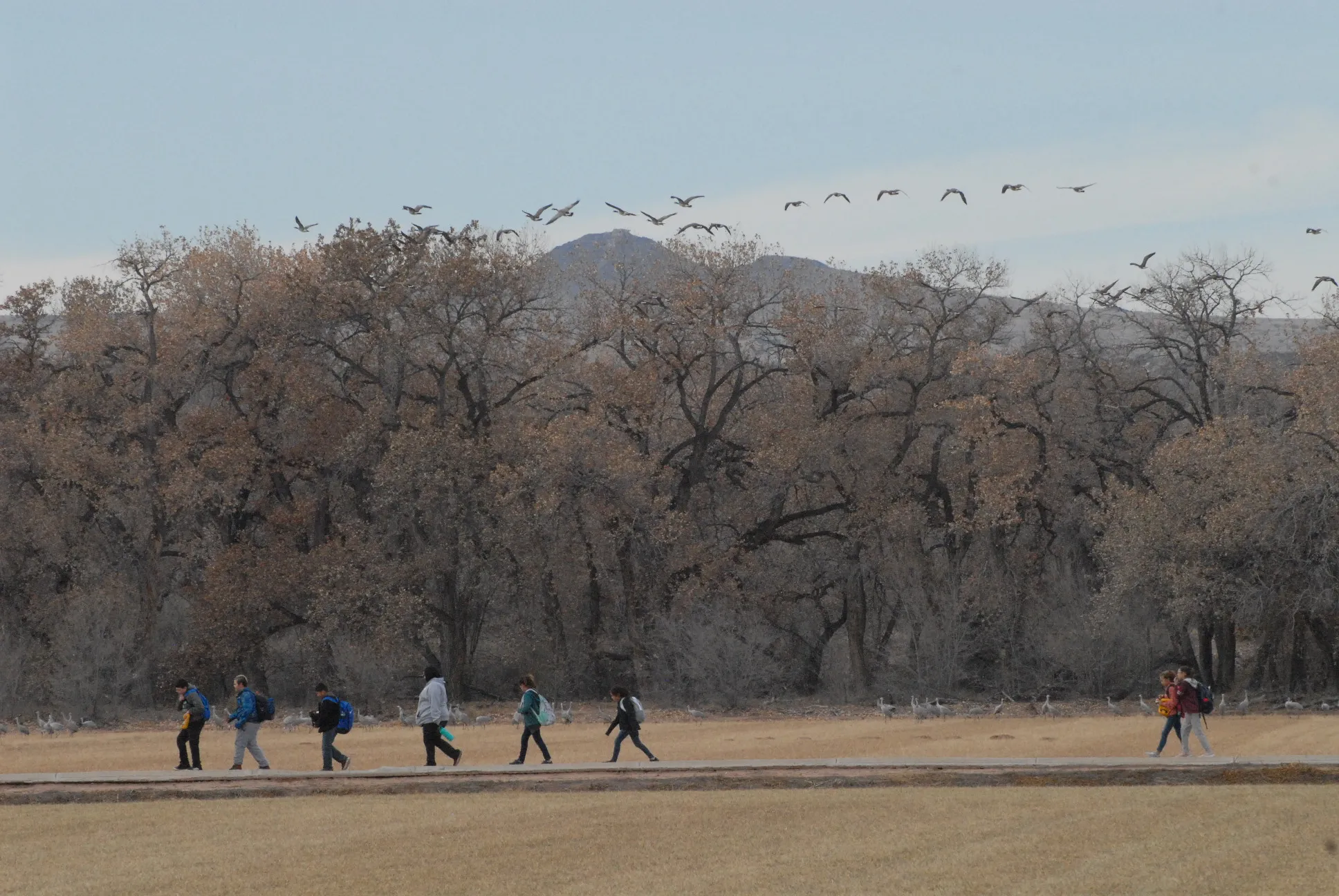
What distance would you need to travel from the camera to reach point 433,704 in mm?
25672

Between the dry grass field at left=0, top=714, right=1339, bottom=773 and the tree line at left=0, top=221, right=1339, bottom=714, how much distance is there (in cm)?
758

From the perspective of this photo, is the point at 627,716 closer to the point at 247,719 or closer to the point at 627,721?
the point at 627,721

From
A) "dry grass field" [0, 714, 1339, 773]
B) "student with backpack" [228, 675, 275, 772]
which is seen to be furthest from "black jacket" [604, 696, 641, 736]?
"student with backpack" [228, 675, 275, 772]

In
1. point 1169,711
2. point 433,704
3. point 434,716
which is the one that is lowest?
point 1169,711

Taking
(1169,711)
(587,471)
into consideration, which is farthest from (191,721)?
(587,471)

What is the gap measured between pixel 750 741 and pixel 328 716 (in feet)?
29.7

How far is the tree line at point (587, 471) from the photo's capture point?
45781 mm

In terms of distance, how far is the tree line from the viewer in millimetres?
Result: 45781

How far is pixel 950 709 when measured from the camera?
41375mm

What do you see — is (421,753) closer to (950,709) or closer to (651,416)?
(950,709)

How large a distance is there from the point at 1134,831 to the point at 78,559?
3904 centimetres

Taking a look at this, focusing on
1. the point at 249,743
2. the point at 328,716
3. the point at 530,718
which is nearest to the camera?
the point at 328,716

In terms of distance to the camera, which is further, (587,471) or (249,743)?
(587,471)

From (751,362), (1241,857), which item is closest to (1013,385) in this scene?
(751,362)
